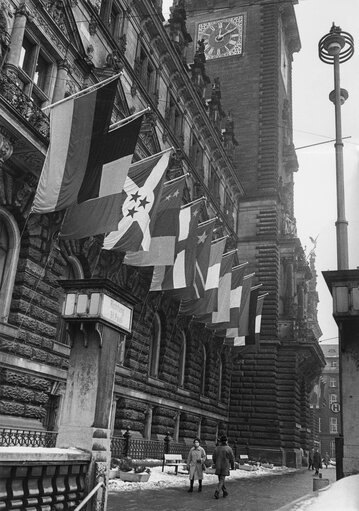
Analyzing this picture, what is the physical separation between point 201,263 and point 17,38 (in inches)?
472

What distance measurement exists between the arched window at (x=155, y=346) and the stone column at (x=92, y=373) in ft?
59.6

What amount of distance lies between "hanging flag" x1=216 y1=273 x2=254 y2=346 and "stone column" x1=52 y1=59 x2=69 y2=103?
51.6ft

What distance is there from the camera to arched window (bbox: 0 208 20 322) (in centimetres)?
1586

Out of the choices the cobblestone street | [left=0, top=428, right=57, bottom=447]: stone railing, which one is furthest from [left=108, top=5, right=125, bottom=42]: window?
[left=0, top=428, right=57, bottom=447]: stone railing

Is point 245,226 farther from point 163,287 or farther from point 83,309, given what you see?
point 83,309

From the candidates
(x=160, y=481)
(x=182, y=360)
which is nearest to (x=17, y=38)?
(x=160, y=481)

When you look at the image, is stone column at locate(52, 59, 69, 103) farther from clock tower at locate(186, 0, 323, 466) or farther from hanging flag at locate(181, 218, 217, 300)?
clock tower at locate(186, 0, 323, 466)

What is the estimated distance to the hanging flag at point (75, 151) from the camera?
14.8m

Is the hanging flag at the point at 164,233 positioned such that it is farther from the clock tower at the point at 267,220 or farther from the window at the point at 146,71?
the clock tower at the point at 267,220

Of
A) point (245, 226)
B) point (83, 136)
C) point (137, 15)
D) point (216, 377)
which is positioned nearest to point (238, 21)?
point (245, 226)

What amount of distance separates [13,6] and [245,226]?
105ft

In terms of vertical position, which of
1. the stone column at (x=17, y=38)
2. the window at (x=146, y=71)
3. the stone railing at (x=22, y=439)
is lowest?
the stone railing at (x=22, y=439)

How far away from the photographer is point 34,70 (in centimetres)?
1762

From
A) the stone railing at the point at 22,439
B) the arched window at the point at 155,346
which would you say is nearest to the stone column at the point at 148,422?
the arched window at the point at 155,346
